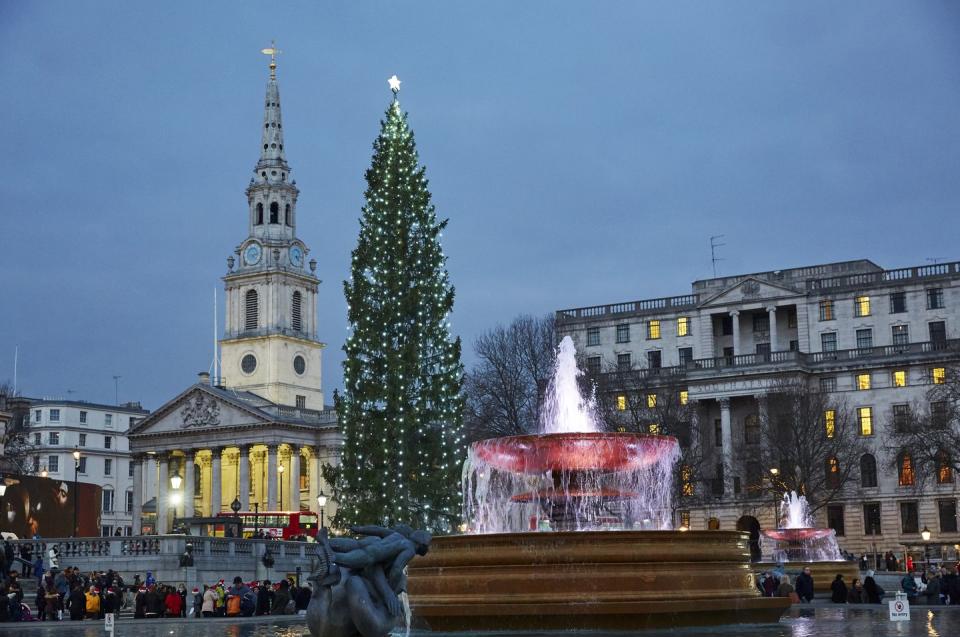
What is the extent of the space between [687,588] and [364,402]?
27.1 metres

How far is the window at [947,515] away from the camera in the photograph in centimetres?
7050

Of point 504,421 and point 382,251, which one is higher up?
point 382,251

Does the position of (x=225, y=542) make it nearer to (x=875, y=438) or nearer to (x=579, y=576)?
(x=579, y=576)

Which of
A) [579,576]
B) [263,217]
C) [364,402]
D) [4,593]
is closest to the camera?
[579,576]

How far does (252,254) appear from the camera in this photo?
108 metres

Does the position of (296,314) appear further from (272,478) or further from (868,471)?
(868,471)

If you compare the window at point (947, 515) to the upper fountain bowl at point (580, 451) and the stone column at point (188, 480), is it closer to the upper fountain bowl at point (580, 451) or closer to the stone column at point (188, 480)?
the upper fountain bowl at point (580, 451)

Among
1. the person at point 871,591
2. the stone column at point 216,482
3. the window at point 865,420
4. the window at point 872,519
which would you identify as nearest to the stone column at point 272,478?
the stone column at point 216,482

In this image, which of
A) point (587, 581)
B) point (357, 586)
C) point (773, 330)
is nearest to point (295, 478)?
point (773, 330)

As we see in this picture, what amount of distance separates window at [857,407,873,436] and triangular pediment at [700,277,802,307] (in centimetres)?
784

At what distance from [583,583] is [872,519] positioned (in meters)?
60.6

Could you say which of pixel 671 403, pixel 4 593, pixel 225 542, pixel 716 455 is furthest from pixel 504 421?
pixel 4 593

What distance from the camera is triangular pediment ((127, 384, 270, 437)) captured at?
320 ft

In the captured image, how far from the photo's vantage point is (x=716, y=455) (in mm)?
76438
